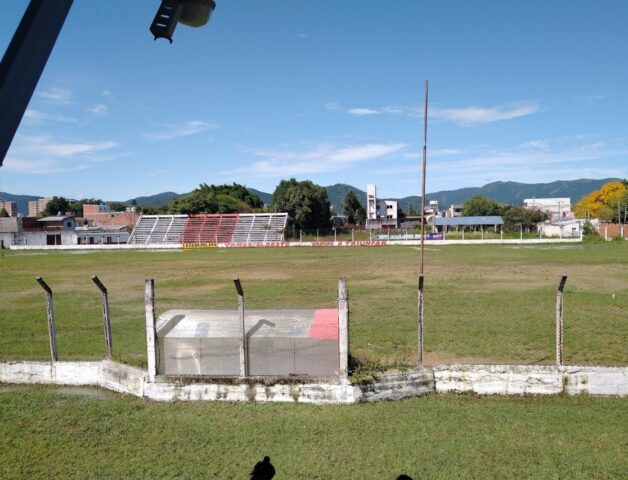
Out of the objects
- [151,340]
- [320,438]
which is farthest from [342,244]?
[320,438]

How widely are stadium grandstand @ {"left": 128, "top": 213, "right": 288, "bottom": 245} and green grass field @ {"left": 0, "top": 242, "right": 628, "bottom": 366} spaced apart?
36442 mm

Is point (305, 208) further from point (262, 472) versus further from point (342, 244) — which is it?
point (262, 472)

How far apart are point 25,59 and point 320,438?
→ 194 inches

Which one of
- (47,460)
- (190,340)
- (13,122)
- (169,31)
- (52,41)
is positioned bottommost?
(47,460)

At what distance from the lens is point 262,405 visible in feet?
22.0

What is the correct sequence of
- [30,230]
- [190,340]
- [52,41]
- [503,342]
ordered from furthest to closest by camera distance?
[30,230] < [503,342] < [190,340] < [52,41]

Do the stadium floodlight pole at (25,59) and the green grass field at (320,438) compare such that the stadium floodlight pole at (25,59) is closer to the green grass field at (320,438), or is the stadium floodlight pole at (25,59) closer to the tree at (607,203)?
the green grass field at (320,438)

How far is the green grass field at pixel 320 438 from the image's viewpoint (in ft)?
16.4

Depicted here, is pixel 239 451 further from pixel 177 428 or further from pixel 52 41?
pixel 52 41

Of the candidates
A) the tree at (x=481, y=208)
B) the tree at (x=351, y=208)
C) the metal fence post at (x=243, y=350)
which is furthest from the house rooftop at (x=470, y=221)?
the metal fence post at (x=243, y=350)

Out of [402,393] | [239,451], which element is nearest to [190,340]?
[239,451]

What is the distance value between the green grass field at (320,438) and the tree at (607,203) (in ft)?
297

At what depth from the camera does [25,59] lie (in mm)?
2094

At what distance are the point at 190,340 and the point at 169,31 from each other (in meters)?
5.34
